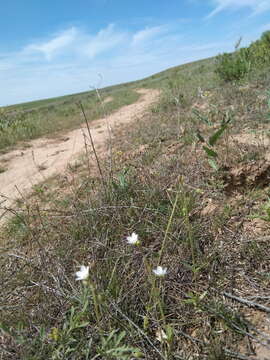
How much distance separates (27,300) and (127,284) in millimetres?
461

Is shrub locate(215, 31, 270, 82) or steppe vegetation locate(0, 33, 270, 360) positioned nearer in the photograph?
steppe vegetation locate(0, 33, 270, 360)

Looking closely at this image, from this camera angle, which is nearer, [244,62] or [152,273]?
[152,273]

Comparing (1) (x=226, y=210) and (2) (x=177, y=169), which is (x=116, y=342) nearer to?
(1) (x=226, y=210)

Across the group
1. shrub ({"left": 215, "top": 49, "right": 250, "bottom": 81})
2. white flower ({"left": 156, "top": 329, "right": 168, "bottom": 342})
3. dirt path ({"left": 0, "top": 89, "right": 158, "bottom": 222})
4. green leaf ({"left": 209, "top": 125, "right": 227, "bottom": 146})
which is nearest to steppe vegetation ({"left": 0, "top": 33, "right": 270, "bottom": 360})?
white flower ({"left": 156, "top": 329, "right": 168, "bottom": 342})

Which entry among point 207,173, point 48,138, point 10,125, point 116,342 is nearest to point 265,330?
point 116,342

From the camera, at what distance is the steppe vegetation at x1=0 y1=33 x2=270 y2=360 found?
92cm

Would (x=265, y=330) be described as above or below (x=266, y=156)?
below

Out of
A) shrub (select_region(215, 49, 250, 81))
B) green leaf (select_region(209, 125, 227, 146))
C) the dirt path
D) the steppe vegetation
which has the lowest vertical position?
the dirt path

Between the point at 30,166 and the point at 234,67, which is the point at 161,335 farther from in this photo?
the point at 234,67

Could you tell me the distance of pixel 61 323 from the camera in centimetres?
106

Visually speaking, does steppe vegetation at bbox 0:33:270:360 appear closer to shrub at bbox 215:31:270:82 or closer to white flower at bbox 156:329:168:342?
white flower at bbox 156:329:168:342

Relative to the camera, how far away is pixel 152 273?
3.85 ft

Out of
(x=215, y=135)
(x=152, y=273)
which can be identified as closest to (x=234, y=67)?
(x=215, y=135)

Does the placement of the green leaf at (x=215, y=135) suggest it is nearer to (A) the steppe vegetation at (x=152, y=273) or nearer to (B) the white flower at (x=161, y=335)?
(A) the steppe vegetation at (x=152, y=273)
